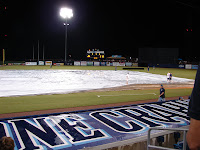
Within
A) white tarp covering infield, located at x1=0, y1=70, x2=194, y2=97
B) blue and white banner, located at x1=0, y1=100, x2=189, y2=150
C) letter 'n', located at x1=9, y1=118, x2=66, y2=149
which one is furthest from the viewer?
white tarp covering infield, located at x1=0, y1=70, x2=194, y2=97

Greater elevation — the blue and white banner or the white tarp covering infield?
the white tarp covering infield

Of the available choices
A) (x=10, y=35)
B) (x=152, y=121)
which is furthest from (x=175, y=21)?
(x=10, y=35)

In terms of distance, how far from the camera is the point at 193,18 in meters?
45.9

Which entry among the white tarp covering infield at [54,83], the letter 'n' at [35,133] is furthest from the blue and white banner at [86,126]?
the white tarp covering infield at [54,83]

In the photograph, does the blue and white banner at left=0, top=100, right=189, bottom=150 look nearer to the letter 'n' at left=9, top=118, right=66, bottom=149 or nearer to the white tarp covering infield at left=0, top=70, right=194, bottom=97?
the letter 'n' at left=9, top=118, right=66, bottom=149

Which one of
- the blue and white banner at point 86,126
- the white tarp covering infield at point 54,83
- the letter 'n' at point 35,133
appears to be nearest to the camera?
the letter 'n' at point 35,133

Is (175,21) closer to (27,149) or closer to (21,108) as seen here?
(21,108)

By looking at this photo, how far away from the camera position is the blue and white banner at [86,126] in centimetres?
659

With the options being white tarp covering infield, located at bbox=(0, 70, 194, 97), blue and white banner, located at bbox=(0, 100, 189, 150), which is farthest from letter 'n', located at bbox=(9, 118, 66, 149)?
white tarp covering infield, located at bbox=(0, 70, 194, 97)

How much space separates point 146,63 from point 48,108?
194 feet

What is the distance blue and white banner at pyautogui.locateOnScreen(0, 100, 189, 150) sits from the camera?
6.59 meters

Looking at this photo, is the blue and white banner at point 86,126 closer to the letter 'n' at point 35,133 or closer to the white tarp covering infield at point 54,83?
the letter 'n' at point 35,133

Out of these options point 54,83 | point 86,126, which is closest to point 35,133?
point 86,126

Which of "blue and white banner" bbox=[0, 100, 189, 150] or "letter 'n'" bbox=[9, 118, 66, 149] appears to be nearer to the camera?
"letter 'n'" bbox=[9, 118, 66, 149]
